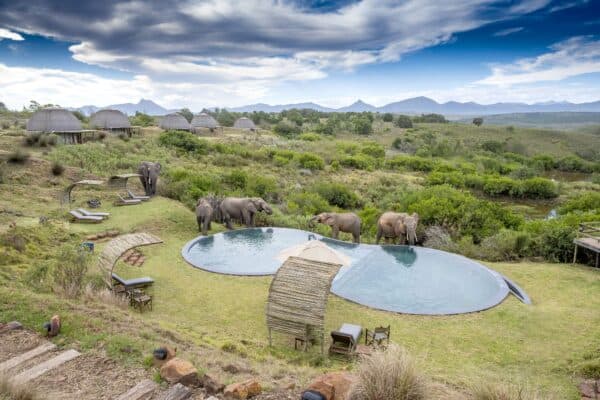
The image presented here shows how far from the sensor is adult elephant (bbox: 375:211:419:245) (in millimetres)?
15320

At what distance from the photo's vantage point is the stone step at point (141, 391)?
526cm

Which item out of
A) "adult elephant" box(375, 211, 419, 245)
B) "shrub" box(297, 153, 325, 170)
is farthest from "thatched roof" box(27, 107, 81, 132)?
"adult elephant" box(375, 211, 419, 245)

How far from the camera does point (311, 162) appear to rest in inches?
1516

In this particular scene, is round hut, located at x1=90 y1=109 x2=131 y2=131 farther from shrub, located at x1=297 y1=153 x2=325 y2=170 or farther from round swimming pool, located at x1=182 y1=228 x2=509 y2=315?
round swimming pool, located at x1=182 y1=228 x2=509 y2=315

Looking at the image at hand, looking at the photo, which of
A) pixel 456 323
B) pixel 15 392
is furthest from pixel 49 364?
pixel 456 323

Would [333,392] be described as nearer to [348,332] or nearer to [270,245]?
[348,332]

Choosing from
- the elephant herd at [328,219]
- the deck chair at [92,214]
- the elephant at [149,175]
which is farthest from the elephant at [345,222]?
the elephant at [149,175]

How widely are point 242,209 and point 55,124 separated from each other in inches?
948

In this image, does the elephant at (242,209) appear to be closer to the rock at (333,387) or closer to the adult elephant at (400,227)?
the adult elephant at (400,227)

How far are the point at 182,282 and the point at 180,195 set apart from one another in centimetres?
1002

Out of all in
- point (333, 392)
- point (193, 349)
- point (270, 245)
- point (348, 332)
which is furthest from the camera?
point (270, 245)

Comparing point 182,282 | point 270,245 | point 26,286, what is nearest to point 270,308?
point 182,282

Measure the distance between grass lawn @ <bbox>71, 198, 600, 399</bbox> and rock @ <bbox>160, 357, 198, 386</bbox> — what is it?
190 centimetres

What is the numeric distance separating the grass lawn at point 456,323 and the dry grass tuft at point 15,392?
345cm
